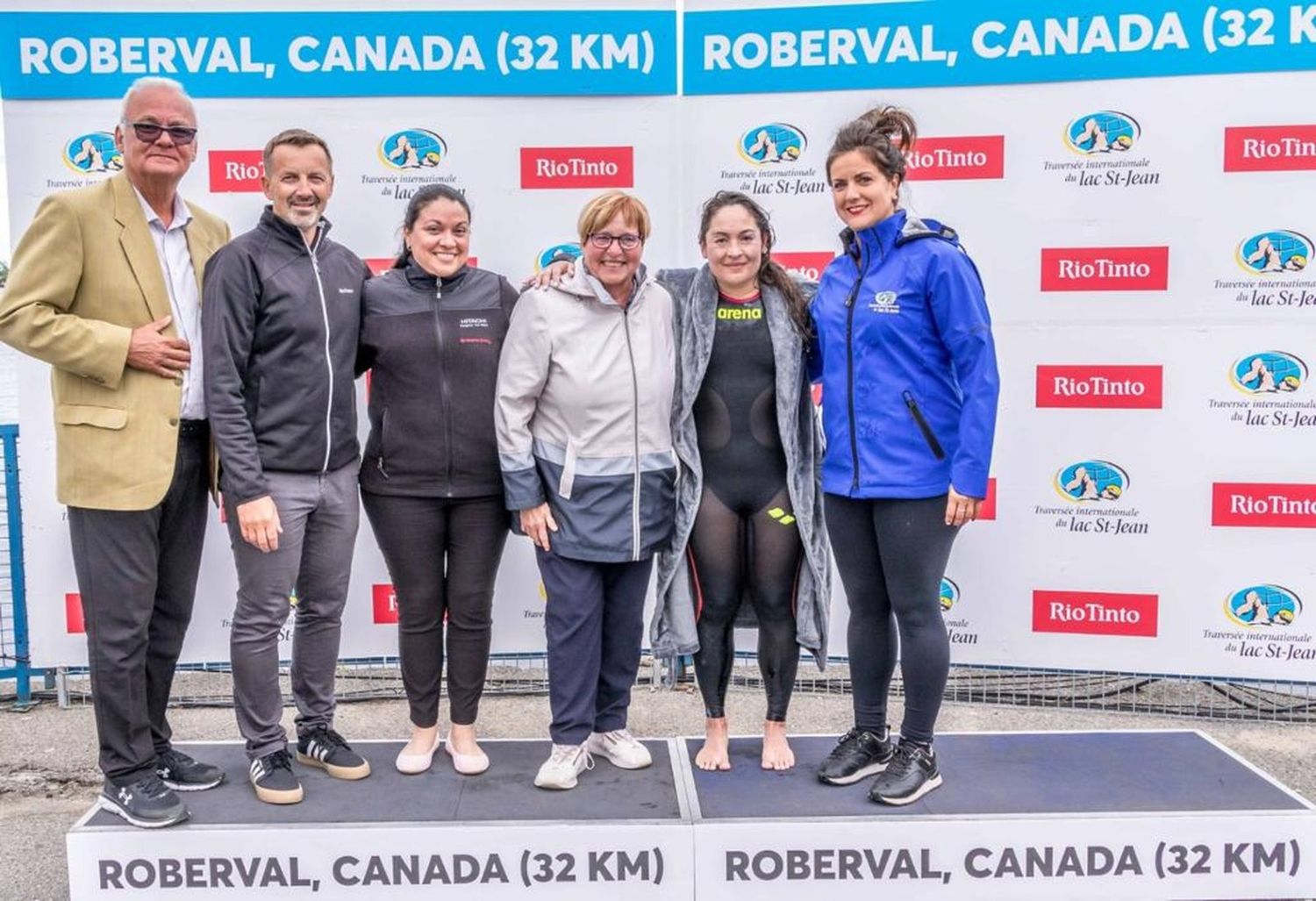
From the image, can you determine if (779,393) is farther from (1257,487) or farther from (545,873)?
(1257,487)

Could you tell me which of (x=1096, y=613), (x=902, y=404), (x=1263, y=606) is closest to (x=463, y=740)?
(x=902, y=404)

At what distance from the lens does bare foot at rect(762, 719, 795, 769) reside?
2.96 m

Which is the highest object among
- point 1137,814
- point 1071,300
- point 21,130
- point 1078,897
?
point 21,130

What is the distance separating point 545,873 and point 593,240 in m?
1.62

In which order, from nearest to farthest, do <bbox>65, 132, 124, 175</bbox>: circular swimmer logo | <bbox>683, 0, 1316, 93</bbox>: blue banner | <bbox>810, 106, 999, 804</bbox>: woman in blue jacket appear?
<bbox>810, 106, 999, 804</bbox>: woman in blue jacket, <bbox>683, 0, 1316, 93</bbox>: blue banner, <bbox>65, 132, 124, 175</bbox>: circular swimmer logo

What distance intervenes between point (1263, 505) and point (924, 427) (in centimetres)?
207

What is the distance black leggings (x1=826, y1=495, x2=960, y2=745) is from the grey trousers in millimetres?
1335

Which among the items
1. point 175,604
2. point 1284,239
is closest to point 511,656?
point 175,604

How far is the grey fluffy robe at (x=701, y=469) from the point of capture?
277 centimetres

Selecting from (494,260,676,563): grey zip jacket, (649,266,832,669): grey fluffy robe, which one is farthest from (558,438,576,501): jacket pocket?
(649,266,832,669): grey fluffy robe

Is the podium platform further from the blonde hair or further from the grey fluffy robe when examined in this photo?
the blonde hair

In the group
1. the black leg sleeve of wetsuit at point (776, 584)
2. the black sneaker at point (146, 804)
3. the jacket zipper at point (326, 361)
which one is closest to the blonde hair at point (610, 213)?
the jacket zipper at point (326, 361)

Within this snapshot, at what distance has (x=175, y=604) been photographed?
9.07 feet

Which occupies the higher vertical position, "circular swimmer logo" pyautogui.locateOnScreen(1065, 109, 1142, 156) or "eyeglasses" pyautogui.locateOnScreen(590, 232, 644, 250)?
A: "circular swimmer logo" pyautogui.locateOnScreen(1065, 109, 1142, 156)
